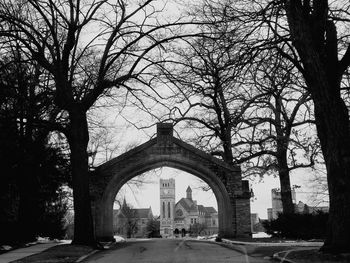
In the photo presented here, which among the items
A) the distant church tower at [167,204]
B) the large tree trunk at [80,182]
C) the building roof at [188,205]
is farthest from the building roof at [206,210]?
the large tree trunk at [80,182]

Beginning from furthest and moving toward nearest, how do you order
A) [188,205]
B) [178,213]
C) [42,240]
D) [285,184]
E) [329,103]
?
[188,205]
[178,213]
[285,184]
[42,240]
[329,103]

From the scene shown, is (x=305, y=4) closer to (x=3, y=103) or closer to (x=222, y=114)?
(x=3, y=103)

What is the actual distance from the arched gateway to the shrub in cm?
176

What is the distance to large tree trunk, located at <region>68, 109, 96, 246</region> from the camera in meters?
18.6

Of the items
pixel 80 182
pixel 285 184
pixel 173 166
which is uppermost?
pixel 173 166

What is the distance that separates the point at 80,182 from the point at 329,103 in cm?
1037

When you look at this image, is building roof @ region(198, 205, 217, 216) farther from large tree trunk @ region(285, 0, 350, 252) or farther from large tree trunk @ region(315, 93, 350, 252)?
large tree trunk @ region(315, 93, 350, 252)

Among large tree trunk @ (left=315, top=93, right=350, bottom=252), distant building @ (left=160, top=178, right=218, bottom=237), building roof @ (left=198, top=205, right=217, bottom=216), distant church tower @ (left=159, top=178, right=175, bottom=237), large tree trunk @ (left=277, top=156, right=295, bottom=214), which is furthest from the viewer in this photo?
building roof @ (left=198, top=205, right=217, bottom=216)

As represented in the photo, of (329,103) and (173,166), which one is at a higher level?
(173,166)

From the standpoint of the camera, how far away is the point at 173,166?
26.3 meters

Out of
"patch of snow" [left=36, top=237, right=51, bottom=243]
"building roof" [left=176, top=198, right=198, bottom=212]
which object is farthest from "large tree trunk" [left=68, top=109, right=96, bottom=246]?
"building roof" [left=176, top=198, right=198, bottom=212]

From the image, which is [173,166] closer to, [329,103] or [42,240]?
[42,240]

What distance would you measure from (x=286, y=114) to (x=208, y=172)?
21.2 feet

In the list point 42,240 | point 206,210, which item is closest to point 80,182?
point 42,240
